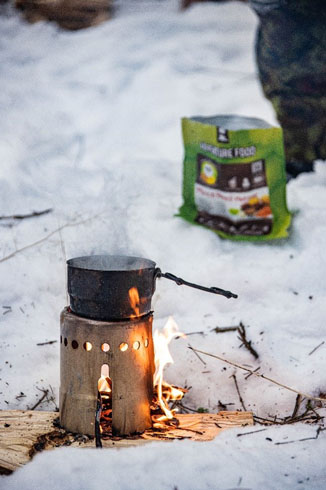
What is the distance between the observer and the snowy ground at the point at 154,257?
5.94 feet

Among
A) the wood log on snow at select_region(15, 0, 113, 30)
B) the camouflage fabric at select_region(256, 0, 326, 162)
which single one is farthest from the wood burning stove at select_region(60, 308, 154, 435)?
the wood log on snow at select_region(15, 0, 113, 30)

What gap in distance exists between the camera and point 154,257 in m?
3.01

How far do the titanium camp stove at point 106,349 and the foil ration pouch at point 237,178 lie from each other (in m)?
1.18

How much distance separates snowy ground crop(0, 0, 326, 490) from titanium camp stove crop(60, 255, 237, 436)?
0.19 m

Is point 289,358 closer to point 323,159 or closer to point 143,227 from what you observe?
point 143,227

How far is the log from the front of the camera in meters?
1.90

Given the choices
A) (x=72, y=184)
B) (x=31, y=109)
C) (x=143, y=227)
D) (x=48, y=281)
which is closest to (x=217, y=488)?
(x=48, y=281)

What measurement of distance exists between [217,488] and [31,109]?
349 centimetres

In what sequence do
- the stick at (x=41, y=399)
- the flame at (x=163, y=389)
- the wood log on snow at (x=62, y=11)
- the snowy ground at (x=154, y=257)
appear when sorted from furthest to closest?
the wood log on snow at (x=62, y=11) → the stick at (x=41, y=399) → the flame at (x=163, y=389) → the snowy ground at (x=154, y=257)

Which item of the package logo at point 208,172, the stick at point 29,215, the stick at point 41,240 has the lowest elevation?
the stick at point 41,240

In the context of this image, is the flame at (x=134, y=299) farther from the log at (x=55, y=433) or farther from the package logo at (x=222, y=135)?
the package logo at (x=222, y=135)

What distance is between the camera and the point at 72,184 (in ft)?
11.9

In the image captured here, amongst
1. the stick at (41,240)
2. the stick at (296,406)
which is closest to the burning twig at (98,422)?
Result: the stick at (296,406)

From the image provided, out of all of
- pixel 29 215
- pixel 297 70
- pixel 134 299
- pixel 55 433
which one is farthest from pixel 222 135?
pixel 55 433
